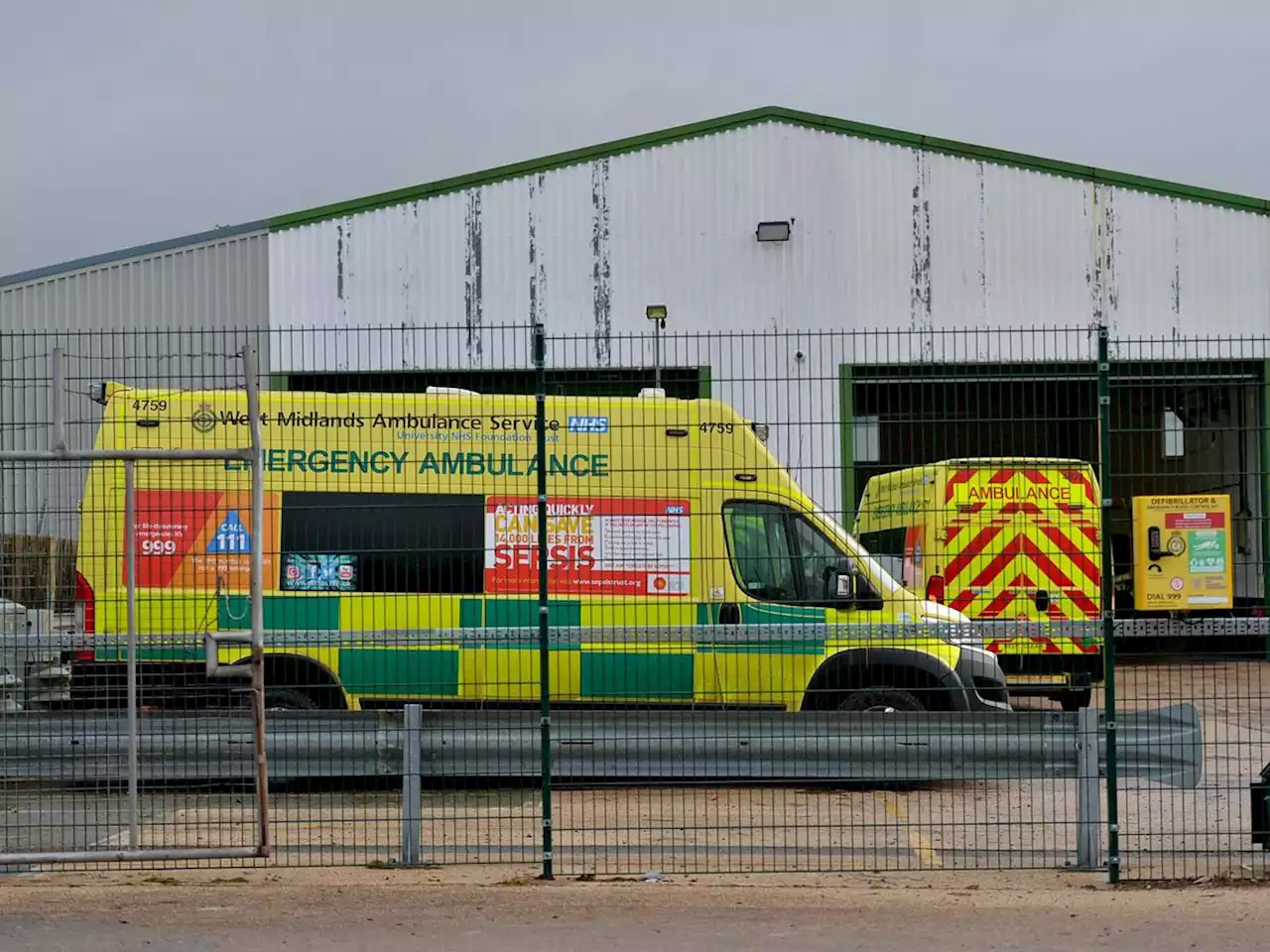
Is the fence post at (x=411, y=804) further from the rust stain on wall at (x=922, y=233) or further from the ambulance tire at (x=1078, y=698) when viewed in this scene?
the rust stain on wall at (x=922, y=233)

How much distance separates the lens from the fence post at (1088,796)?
8.26 meters

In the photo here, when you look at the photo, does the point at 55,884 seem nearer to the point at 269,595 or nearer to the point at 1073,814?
the point at 269,595

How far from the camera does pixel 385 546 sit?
353 inches

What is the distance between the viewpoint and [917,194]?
22266 millimetres

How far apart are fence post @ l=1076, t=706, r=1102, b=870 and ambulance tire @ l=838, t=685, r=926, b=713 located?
1707 mm

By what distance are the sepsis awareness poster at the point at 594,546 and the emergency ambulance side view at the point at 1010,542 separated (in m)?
1.08

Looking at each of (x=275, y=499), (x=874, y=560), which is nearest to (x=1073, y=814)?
(x=874, y=560)

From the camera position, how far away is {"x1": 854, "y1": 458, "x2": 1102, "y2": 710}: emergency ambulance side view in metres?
8.65

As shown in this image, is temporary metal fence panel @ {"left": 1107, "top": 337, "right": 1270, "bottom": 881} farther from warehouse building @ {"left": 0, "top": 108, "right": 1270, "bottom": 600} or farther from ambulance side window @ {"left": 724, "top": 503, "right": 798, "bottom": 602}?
warehouse building @ {"left": 0, "top": 108, "right": 1270, "bottom": 600}

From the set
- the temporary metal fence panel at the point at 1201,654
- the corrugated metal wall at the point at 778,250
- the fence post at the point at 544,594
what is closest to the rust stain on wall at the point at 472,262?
the corrugated metal wall at the point at 778,250

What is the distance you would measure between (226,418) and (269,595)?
148cm

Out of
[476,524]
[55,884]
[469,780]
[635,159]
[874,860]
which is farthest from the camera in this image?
[635,159]

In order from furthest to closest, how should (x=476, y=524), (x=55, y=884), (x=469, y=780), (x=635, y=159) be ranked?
(x=635, y=159), (x=469, y=780), (x=476, y=524), (x=55, y=884)

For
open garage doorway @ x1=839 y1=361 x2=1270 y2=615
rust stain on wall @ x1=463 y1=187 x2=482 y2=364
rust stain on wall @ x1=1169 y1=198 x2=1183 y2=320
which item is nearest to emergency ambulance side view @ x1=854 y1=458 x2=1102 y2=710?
open garage doorway @ x1=839 y1=361 x2=1270 y2=615
